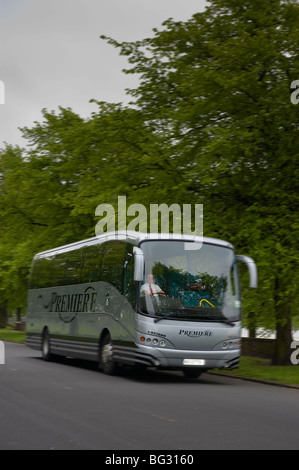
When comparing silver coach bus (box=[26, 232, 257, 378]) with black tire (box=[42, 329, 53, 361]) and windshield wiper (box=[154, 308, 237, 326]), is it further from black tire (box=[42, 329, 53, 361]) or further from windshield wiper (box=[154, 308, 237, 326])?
black tire (box=[42, 329, 53, 361])

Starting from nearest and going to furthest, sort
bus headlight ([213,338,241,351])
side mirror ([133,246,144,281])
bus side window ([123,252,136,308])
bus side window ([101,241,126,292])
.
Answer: side mirror ([133,246,144,281])
bus headlight ([213,338,241,351])
bus side window ([123,252,136,308])
bus side window ([101,241,126,292])

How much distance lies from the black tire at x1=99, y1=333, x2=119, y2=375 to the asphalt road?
774mm

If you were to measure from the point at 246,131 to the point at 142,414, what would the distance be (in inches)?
468

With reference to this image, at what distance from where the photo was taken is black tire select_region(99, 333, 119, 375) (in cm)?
1889

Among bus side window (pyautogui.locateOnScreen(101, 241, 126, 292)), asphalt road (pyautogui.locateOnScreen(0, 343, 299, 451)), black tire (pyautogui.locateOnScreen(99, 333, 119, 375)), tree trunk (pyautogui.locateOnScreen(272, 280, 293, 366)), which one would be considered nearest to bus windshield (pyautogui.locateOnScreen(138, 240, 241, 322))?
bus side window (pyautogui.locateOnScreen(101, 241, 126, 292))

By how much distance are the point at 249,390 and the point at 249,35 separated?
1030 cm

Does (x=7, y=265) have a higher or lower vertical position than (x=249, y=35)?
lower

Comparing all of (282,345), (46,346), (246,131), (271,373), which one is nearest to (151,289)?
(271,373)

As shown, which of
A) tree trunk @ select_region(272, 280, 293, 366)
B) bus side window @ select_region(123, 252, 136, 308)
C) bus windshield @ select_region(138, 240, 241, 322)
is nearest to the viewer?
bus windshield @ select_region(138, 240, 241, 322)

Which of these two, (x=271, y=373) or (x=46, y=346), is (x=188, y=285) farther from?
(x=46, y=346)
